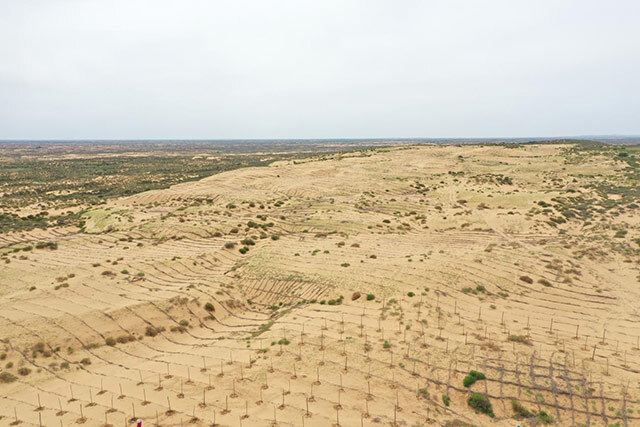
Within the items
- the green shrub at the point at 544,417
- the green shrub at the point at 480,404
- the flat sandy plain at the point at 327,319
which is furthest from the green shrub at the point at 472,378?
the green shrub at the point at 544,417

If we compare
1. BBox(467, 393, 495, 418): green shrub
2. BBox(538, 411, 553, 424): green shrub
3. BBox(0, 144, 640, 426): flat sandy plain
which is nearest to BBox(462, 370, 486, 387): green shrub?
BBox(0, 144, 640, 426): flat sandy plain

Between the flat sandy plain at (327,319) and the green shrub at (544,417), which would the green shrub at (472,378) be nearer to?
the flat sandy plain at (327,319)

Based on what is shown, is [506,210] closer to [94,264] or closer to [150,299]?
[150,299]

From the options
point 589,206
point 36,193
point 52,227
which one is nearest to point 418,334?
point 589,206

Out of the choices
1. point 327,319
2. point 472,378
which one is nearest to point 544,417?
point 472,378

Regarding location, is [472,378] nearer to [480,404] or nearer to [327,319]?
[480,404]
